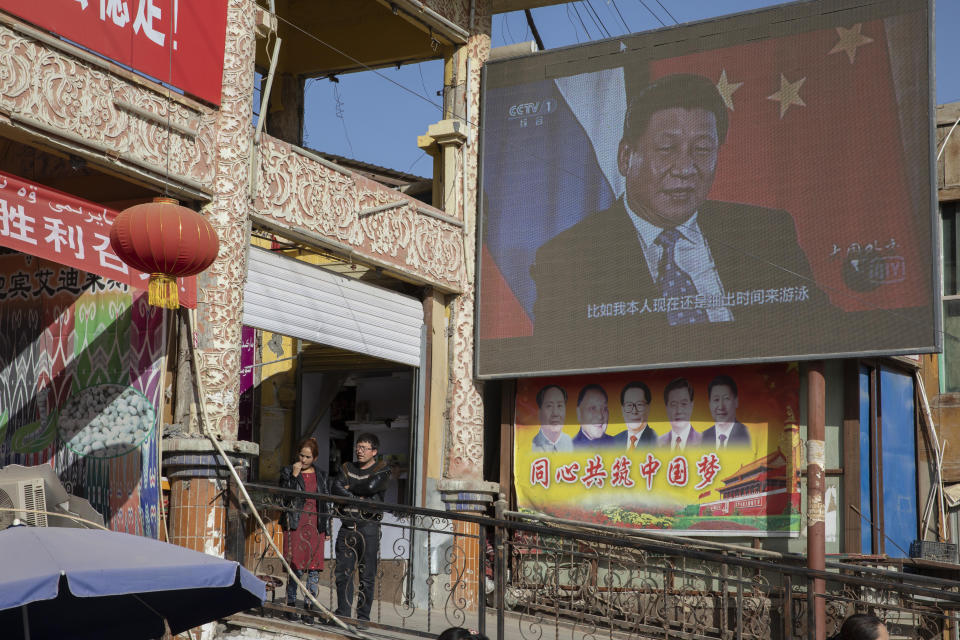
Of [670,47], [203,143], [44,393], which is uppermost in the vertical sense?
[670,47]

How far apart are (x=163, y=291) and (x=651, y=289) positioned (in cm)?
634

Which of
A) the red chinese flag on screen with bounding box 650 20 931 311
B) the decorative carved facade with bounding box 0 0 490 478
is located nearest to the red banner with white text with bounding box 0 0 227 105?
the decorative carved facade with bounding box 0 0 490 478

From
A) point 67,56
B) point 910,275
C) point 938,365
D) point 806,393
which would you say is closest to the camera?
point 67,56

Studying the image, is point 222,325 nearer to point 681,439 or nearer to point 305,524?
point 305,524

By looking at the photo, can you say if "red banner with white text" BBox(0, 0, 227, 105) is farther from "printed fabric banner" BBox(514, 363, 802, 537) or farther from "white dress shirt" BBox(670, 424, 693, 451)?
"white dress shirt" BBox(670, 424, 693, 451)

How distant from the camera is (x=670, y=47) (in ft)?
42.5

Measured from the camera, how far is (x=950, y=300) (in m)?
15.6

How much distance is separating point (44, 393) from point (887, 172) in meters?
8.65

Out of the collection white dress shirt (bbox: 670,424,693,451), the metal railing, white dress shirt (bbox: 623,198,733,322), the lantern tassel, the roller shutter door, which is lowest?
the metal railing

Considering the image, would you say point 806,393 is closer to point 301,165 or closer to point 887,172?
point 887,172

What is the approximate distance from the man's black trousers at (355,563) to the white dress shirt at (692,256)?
4.73m

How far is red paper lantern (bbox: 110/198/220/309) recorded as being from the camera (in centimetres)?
785

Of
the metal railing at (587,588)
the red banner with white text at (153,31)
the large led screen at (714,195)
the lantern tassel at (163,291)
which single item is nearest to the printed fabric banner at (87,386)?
the metal railing at (587,588)

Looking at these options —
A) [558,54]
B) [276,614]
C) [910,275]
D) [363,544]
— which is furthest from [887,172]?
[276,614]
